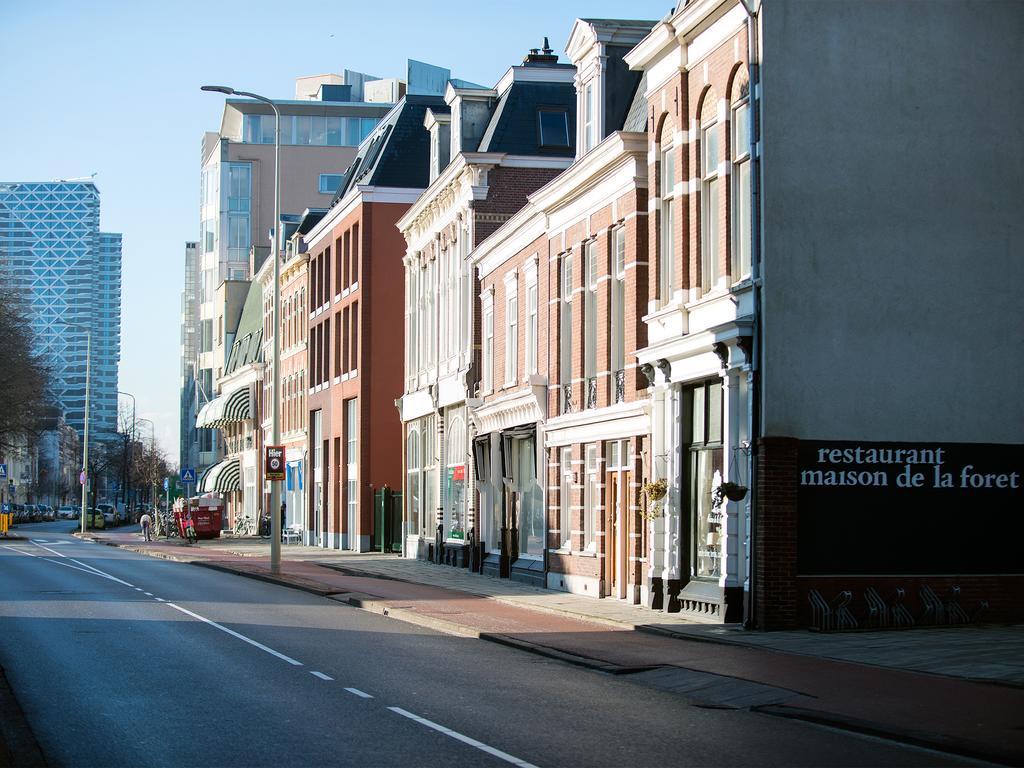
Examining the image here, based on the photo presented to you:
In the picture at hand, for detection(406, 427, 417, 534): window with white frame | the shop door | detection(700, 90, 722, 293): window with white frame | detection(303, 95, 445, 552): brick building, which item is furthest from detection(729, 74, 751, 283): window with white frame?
detection(303, 95, 445, 552): brick building

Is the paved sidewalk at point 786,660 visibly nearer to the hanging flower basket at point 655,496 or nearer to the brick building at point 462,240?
the hanging flower basket at point 655,496

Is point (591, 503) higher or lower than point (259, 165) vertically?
lower

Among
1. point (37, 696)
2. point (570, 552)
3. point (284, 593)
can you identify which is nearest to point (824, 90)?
point (570, 552)

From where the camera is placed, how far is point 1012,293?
21.8m

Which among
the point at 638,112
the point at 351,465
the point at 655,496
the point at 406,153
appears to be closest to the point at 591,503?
the point at 655,496

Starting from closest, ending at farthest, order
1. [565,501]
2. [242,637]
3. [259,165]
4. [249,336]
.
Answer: [242,637] < [565,501] < [249,336] < [259,165]

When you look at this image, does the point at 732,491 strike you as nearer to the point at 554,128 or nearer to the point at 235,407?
the point at 554,128

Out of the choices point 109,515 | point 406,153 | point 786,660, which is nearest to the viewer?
point 786,660

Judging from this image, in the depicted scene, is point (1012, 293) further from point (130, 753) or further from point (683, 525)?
point (130, 753)

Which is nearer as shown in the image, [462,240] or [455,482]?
[462,240]

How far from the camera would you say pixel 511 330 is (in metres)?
A: 35.3

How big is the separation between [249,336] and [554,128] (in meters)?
47.6

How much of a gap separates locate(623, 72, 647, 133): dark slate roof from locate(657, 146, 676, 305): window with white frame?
66.9 inches

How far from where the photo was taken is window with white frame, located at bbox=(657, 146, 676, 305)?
2464 centimetres
